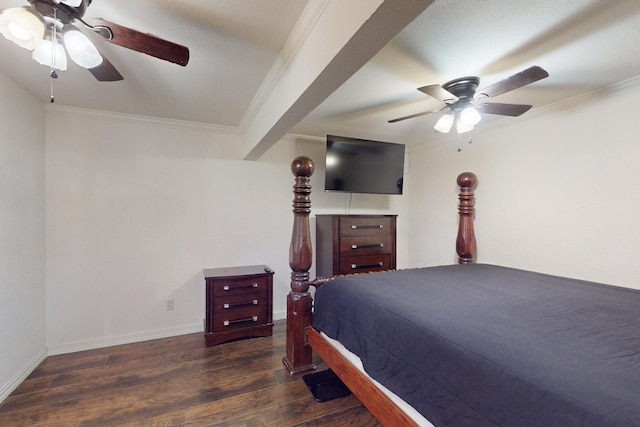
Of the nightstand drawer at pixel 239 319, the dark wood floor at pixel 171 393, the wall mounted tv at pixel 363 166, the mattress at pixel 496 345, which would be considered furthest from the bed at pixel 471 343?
the wall mounted tv at pixel 363 166

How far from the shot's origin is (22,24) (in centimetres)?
97

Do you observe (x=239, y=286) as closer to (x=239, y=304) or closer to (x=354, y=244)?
(x=239, y=304)

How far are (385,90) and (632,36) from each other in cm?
129

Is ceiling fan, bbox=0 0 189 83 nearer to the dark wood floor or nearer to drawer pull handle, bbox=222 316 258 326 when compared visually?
the dark wood floor

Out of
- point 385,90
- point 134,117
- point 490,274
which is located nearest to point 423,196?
point 490,274

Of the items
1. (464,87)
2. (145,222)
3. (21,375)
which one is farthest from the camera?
(145,222)

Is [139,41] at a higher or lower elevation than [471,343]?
higher

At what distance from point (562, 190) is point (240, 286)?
3.03m

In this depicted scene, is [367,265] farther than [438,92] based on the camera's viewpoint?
Yes

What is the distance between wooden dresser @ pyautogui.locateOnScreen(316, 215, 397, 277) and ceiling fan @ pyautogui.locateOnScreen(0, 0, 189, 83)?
217 centimetres

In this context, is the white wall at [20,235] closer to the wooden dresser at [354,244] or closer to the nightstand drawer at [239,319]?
the nightstand drawer at [239,319]

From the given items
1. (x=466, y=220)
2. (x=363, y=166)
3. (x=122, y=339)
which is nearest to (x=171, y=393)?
(x=122, y=339)

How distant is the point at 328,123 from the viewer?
2.84 metres

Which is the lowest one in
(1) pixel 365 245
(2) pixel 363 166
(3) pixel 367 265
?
(3) pixel 367 265
